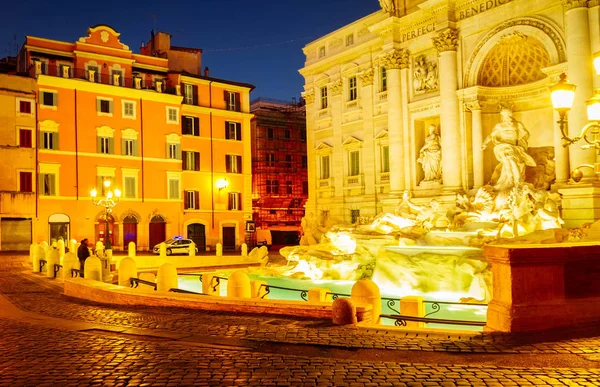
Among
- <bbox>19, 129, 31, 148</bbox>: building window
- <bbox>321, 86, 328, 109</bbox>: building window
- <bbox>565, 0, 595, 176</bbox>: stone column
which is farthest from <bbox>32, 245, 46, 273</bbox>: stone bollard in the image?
<bbox>565, 0, 595, 176</bbox>: stone column

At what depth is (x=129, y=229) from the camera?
41.8 metres

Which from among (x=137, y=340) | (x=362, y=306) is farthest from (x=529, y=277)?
(x=137, y=340)

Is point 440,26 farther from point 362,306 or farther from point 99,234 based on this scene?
point 99,234

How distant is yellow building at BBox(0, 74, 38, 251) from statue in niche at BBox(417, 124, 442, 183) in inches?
1031

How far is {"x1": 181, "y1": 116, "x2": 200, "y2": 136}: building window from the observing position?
152 feet

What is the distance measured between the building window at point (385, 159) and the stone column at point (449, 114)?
5516 millimetres

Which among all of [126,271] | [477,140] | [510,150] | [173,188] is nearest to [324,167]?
[173,188]

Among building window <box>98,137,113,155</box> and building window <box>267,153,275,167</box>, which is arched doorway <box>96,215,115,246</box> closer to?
building window <box>98,137,113,155</box>

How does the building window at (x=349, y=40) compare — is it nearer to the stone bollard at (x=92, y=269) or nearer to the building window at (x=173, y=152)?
the building window at (x=173, y=152)

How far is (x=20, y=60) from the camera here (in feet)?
139

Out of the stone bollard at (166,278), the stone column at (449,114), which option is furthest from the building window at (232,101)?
the stone bollard at (166,278)

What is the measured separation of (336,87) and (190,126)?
582 inches

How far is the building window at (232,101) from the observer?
49.1 m

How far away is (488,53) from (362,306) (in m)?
20.5
